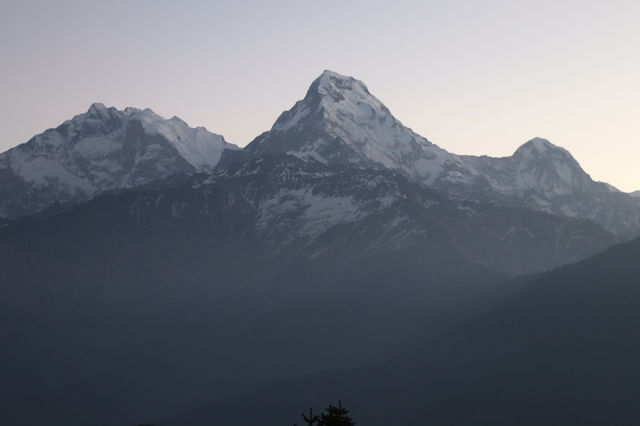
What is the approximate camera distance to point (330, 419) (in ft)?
339
